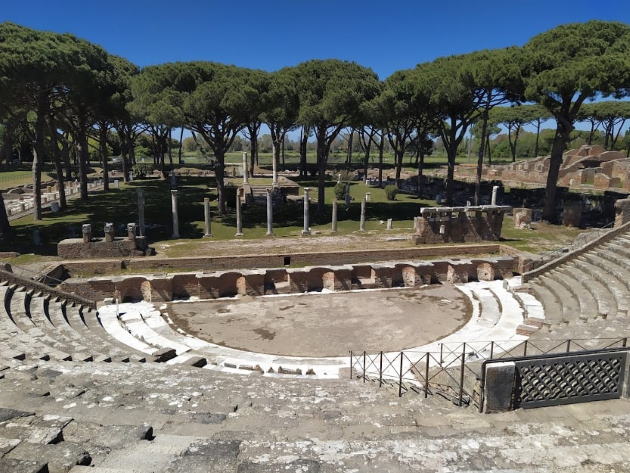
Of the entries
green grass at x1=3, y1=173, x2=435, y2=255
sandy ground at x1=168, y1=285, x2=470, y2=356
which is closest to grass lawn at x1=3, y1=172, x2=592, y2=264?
green grass at x1=3, y1=173, x2=435, y2=255

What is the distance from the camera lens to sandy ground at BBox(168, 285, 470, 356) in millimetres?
13805

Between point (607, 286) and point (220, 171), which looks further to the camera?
point (220, 171)

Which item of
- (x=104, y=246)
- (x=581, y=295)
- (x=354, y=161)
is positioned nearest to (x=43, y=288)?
(x=104, y=246)

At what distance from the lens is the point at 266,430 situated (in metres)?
6.38

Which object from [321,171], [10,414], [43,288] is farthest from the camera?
[321,171]

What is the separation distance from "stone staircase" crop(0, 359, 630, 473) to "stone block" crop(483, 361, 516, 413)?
19 centimetres

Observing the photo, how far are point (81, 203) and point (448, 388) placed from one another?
33.0 m

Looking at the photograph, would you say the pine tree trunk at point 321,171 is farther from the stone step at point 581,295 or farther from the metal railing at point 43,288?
the metal railing at point 43,288

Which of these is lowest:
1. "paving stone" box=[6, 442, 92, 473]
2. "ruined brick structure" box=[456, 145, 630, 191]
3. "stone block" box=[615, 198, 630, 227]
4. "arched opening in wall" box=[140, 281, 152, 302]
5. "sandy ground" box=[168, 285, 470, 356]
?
"sandy ground" box=[168, 285, 470, 356]

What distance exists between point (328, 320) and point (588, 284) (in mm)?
9331

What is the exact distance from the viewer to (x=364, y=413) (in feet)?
23.6

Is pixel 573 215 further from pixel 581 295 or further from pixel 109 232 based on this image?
pixel 109 232

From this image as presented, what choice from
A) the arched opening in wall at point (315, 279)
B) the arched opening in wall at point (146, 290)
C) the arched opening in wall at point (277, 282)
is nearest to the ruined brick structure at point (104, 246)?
the arched opening in wall at point (146, 290)

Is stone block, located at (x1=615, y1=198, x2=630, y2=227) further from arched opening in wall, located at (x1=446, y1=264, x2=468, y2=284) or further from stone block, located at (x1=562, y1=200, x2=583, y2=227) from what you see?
arched opening in wall, located at (x1=446, y1=264, x2=468, y2=284)
